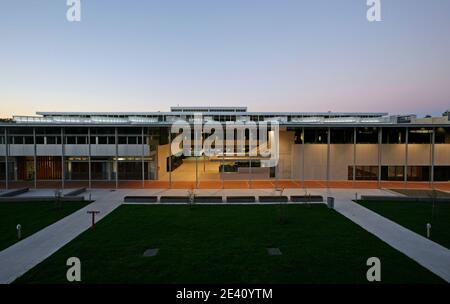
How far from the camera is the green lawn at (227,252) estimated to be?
966 cm

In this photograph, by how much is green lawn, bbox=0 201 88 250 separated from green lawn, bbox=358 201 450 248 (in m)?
20.6

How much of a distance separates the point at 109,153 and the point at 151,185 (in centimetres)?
571

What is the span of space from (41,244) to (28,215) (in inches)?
245

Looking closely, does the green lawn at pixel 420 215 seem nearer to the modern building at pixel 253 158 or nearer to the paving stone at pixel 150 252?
the modern building at pixel 253 158

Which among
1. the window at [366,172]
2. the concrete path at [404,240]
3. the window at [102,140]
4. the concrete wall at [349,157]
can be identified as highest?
the window at [102,140]

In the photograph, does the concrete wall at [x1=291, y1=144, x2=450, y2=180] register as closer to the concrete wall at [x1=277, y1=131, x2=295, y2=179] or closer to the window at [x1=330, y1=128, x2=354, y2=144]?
the concrete wall at [x1=277, y1=131, x2=295, y2=179]

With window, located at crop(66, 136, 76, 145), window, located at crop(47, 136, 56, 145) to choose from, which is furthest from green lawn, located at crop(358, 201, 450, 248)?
window, located at crop(47, 136, 56, 145)

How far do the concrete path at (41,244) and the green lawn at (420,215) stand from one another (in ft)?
58.9

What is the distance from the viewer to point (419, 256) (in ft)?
37.7

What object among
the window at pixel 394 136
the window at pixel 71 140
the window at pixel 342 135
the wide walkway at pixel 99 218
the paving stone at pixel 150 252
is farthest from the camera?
the window at pixel 342 135

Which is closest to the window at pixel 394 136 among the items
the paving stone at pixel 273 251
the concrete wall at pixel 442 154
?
the concrete wall at pixel 442 154

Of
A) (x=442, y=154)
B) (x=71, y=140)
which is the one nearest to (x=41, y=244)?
(x=71, y=140)

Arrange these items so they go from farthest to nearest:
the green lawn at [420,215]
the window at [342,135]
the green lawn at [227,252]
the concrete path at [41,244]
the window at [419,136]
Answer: the window at [342,135] → the window at [419,136] → the green lawn at [420,215] → the concrete path at [41,244] → the green lawn at [227,252]
